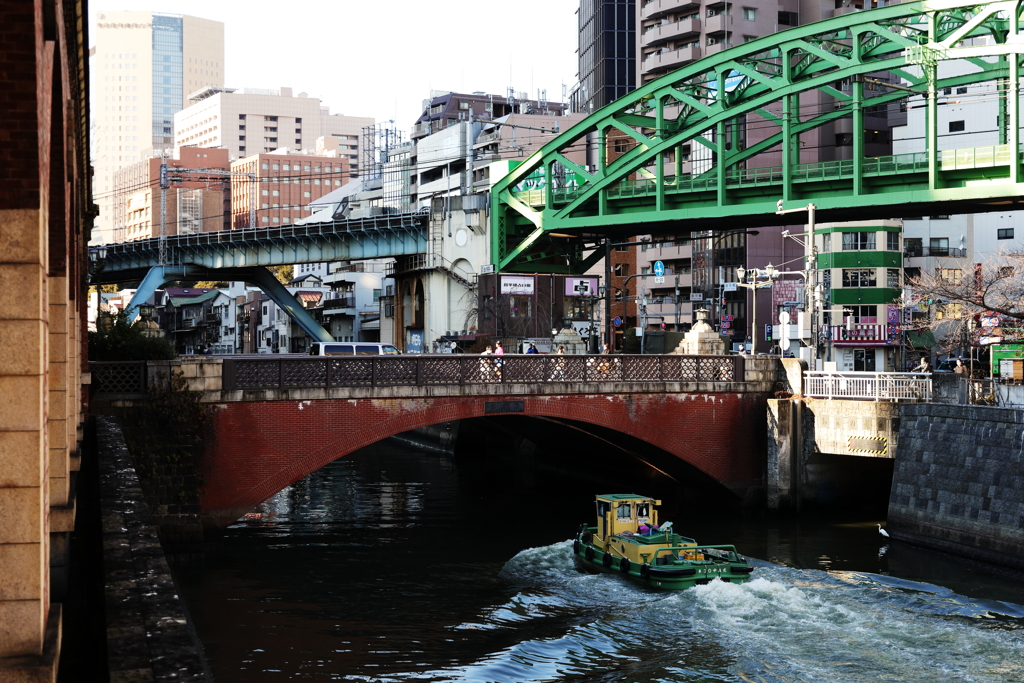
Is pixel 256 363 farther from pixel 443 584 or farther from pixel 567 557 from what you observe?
pixel 567 557

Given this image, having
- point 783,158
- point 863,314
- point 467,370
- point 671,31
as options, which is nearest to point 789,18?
point 671,31

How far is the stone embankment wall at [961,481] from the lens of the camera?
89.3 ft

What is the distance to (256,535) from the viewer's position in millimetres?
33125

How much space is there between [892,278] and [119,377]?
170 feet

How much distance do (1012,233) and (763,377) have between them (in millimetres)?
39273

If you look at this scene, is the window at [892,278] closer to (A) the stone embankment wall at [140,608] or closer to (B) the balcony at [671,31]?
(B) the balcony at [671,31]

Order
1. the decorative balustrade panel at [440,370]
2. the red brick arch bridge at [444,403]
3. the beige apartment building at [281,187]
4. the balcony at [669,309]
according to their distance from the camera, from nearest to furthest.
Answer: the decorative balustrade panel at [440,370] < the red brick arch bridge at [444,403] < the balcony at [669,309] < the beige apartment building at [281,187]

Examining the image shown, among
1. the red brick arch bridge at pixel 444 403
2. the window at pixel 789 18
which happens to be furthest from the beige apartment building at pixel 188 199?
the red brick arch bridge at pixel 444 403

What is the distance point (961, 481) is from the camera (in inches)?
1141

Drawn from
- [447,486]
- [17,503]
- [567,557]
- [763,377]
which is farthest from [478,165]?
[17,503]

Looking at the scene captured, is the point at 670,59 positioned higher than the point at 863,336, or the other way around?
the point at 670,59

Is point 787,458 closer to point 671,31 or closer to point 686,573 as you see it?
point 686,573

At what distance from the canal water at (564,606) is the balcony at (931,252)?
123ft

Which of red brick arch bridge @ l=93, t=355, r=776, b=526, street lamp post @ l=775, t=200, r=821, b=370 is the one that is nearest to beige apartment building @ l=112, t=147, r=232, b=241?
red brick arch bridge @ l=93, t=355, r=776, b=526
